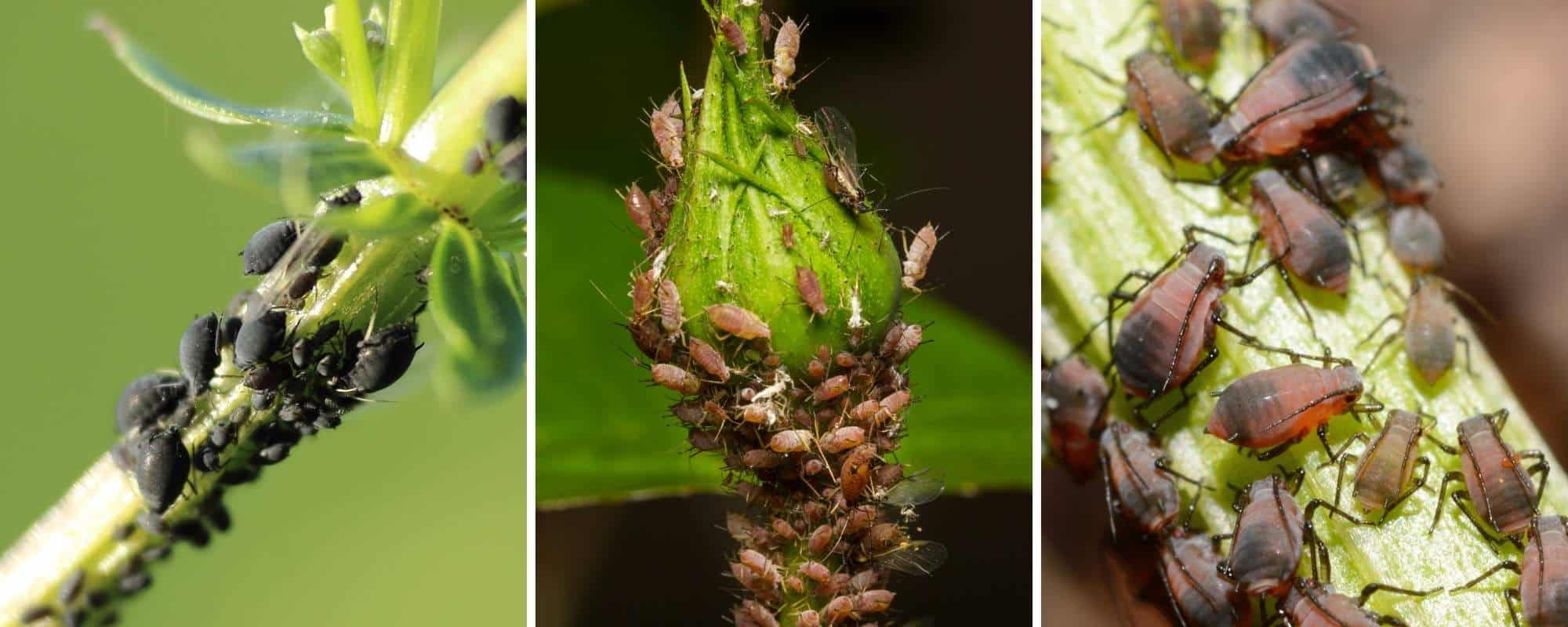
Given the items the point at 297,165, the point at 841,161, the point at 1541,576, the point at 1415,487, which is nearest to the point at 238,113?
the point at 297,165

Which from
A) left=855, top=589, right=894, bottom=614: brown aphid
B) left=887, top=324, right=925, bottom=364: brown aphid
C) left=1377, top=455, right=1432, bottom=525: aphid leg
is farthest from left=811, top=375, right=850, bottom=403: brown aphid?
left=1377, top=455, right=1432, bottom=525: aphid leg

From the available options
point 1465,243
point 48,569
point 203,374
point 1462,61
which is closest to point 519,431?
point 203,374

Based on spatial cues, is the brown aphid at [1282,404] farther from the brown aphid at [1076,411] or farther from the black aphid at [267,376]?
the black aphid at [267,376]

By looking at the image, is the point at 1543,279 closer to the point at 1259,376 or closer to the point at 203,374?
the point at 1259,376

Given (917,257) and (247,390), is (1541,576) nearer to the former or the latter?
(917,257)

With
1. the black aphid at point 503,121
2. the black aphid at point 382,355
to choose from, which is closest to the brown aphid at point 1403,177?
the black aphid at point 503,121

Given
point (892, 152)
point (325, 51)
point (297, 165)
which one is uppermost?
point (325, 51)
